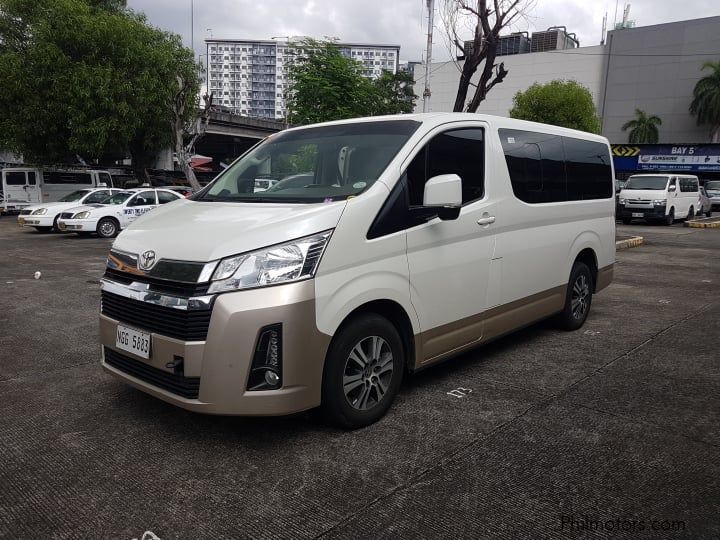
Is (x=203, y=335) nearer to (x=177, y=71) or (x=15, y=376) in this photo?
(x=15, y=376)

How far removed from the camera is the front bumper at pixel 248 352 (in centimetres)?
288

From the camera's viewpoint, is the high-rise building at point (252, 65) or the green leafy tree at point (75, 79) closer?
the green leafy tree at point (75, 79)

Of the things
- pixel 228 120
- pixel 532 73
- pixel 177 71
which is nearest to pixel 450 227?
pixel 177 71

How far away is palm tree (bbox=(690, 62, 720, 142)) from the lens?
47250 millimetres

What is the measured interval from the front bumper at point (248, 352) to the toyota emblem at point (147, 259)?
39cm

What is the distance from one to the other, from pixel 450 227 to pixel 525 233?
1.09 metres

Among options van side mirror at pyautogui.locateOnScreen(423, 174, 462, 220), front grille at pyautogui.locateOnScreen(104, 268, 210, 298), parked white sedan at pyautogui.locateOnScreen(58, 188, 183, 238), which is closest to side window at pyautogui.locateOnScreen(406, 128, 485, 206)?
van side mirror at pyautogui.locateOnScreen(423, 174, 462, 220)

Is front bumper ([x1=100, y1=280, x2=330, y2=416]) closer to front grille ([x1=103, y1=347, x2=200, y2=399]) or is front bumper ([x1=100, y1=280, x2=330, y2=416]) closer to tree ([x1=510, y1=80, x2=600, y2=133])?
front grille ([x1=103, y1=347, x2=200, y2=399])

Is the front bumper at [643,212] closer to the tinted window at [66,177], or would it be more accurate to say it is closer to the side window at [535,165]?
the side window at [535,165]

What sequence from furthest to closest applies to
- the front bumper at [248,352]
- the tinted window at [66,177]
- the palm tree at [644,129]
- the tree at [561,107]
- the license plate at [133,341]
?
the palm tree at [644,129] < the tree at [561,107] < the tinted window at [66,177] < the license plate at [133,341] < the front bumper at [248,352]

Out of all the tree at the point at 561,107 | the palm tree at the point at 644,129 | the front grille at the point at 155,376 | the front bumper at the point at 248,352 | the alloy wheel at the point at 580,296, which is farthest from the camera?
the palm tree at the point at 644,129

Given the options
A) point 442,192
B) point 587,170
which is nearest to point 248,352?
point 442,192

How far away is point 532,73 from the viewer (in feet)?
204

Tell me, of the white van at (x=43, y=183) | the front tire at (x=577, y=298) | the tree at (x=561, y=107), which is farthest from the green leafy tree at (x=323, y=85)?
the tree at (x=561, y=107)
